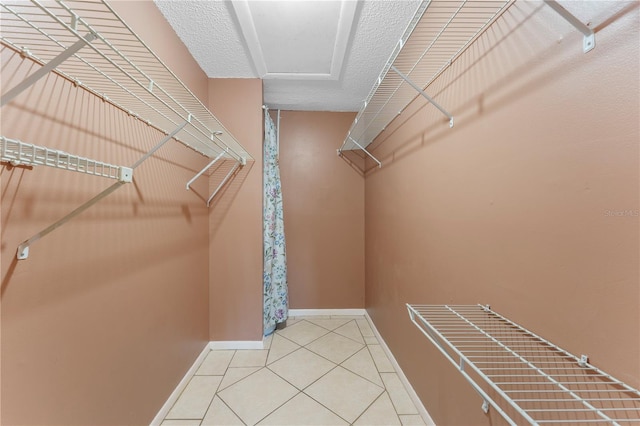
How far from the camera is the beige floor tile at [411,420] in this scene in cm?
124

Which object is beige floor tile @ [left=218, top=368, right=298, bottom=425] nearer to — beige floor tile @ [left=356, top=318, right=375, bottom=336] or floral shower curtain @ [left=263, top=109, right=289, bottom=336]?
floral shower curtain @ [left=263, top=109, right=289, bottom=336]

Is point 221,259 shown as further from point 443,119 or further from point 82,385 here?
point 443,119

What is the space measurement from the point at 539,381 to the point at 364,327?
5.78 feet

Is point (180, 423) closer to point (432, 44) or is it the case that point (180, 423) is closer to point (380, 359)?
point (380, 359)

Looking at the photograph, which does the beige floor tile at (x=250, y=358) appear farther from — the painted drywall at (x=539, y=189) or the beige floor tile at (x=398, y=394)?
the painted drywall at (x=539, y=189)

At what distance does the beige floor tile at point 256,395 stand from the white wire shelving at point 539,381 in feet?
3.59

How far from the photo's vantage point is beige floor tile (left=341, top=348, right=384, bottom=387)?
1.59m

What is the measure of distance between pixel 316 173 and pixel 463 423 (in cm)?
217

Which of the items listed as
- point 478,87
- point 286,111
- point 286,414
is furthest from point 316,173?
point 286,414

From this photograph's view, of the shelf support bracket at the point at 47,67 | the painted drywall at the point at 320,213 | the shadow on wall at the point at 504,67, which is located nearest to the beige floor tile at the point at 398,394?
the painted drywall at the point at 320,213

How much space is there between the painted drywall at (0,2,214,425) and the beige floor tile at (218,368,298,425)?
38 cm

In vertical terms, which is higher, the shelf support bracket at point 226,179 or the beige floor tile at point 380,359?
the shelf support bracket at point 226,179

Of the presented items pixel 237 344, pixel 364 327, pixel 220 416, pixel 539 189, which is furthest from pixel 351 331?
pixel 539 189

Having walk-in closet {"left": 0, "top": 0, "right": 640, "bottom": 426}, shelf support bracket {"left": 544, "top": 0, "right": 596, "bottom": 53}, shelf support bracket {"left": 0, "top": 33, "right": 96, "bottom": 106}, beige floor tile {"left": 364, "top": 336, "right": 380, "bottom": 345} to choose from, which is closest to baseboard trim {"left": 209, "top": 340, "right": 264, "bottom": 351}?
walk-in closet {"left": 0, "top": 0, "right": 640, "bottom": 426}
